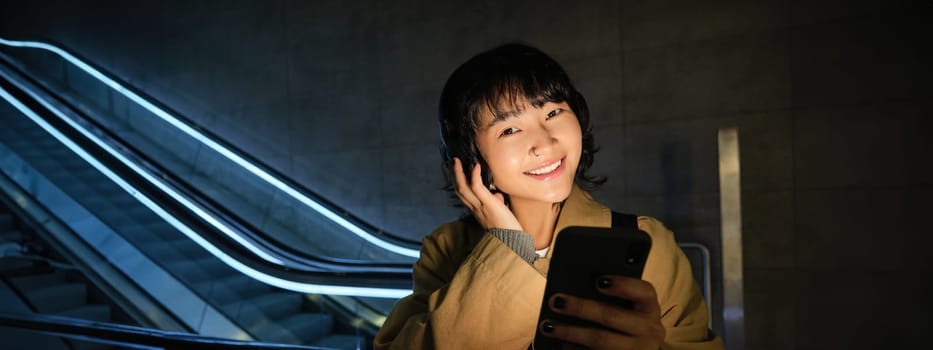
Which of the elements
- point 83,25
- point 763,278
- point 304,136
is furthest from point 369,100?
point 83,25

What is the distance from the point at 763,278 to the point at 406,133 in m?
3.25

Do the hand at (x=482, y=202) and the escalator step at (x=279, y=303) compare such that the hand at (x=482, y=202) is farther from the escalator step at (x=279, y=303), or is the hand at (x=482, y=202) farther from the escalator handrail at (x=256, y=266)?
the escalator step at (x=279, y=303)

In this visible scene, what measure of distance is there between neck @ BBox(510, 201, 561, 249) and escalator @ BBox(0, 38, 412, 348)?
1992 mm

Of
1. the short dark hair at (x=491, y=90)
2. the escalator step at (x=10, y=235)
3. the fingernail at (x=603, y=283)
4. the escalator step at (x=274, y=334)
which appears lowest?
the escalator step at (x=274, y=334)

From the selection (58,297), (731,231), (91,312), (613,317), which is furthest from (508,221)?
(58,297)

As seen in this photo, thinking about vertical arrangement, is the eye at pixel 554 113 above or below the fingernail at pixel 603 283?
above

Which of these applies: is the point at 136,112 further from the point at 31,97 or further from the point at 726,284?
the point at 726,284

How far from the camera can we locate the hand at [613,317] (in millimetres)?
553

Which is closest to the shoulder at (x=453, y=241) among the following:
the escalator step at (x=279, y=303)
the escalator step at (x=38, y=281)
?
the escalator step at (x=279, y=303)

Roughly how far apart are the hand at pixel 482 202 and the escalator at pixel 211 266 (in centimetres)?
208

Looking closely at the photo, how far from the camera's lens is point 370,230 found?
4.11 meters

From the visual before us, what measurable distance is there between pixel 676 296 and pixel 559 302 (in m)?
0.43

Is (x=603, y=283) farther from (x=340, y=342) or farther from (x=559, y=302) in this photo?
(x=340, y=342)

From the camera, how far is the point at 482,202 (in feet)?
2.70
